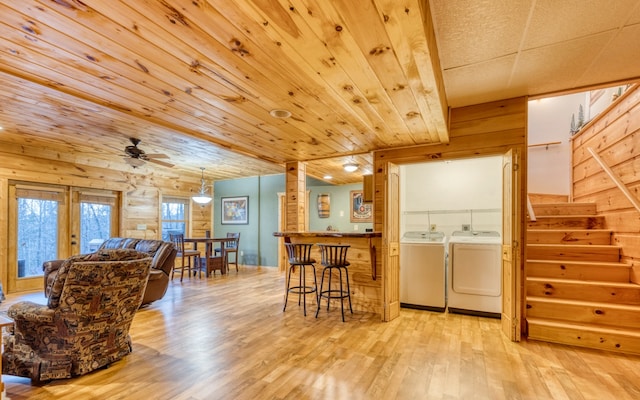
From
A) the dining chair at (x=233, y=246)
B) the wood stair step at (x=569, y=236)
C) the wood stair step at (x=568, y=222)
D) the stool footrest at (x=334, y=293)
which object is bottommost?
the stool footrest at (x=334, y=293)

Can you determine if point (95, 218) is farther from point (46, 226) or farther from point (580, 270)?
point (580, 270)

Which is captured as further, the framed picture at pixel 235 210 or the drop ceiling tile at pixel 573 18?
the framed picture at pixel 235 210

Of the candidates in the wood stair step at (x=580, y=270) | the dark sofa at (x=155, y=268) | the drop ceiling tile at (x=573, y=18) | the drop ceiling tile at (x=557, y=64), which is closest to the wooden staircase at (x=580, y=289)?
the wood stair step at (x=580, y=270)

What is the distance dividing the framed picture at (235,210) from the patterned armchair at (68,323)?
225 inches

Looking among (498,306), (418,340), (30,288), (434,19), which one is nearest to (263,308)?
(418,340)

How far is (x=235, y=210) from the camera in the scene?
8.19m

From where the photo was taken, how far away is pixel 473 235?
4332 mm

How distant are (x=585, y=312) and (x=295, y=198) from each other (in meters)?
3.66

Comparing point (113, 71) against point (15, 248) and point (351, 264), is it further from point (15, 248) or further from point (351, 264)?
point (15, 248)

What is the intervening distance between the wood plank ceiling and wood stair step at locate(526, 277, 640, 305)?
1.94 metres

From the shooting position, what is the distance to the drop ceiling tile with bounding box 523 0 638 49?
71.9 inches

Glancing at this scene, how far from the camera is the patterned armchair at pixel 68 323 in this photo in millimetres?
2098

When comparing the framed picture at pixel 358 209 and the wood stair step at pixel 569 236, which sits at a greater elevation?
the framed picture at pixel 358 209

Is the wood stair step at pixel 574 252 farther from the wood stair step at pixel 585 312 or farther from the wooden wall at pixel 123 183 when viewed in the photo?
the wooden wall at pixel 123 183
